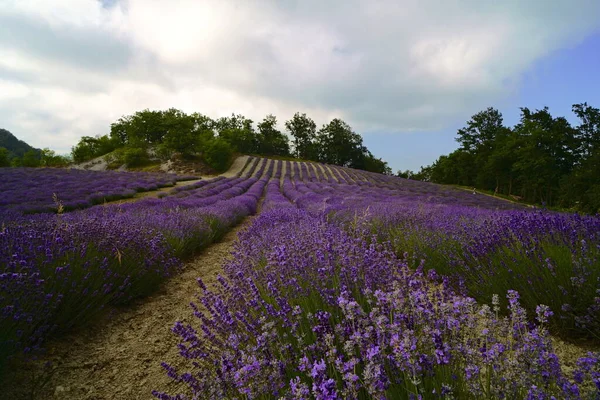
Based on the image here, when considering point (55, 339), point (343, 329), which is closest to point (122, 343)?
point (55, 339)

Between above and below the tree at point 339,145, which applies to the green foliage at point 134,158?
below

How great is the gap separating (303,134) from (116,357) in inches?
2332

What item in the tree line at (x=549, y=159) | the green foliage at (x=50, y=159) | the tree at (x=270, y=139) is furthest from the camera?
the tree at (x=270, y=139)

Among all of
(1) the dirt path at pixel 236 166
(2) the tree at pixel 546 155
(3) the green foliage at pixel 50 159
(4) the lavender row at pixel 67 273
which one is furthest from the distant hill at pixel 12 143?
(2) the tree at pixel 546 155

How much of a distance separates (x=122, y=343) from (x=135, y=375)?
0.52 m

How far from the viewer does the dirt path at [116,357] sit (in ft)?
6.13

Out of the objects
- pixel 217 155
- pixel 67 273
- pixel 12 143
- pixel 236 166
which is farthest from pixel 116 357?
pixel 12 143

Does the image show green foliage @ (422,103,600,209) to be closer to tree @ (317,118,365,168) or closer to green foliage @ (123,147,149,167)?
tree @ (317,118,365,168)

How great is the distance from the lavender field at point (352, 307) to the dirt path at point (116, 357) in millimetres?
137

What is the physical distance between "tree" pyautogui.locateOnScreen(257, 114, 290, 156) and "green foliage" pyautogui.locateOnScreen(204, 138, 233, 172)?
2557cm

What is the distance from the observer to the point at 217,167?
2838cm

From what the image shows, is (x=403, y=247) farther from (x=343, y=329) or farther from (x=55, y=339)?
(x=55, y=339)

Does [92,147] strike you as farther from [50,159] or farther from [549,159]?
[549,159]

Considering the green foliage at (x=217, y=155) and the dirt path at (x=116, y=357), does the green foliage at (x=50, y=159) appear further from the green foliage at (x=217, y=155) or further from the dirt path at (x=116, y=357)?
the dirt path at (x=116, y=357)
